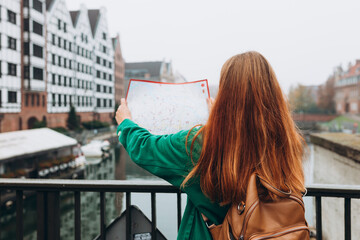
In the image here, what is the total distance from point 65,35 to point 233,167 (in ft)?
104

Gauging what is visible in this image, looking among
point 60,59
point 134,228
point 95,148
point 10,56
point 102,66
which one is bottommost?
point 95,148

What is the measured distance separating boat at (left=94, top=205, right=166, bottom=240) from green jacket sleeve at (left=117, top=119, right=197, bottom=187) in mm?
561

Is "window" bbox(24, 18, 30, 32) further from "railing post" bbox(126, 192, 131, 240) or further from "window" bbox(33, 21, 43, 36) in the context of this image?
"railing post" bbox(126, 192, 131, 240)

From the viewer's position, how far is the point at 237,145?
0.99 m

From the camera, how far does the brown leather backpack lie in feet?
2.97

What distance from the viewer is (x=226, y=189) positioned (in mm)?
968

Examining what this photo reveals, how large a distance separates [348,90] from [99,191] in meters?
61.4

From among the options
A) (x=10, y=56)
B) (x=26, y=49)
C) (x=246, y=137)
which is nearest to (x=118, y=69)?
(x=26, y=49)

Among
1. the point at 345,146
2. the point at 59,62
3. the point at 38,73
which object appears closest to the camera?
the point at 345,146

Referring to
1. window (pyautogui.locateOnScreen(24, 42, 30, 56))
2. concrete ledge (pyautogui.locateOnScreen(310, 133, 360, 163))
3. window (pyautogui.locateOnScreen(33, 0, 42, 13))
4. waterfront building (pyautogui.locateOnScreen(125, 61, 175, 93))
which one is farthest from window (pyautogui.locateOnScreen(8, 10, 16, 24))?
waterfront building (pyautogui.locateOnScreen(125, 61, 175, 93))

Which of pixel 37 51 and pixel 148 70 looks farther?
pixel 148 70

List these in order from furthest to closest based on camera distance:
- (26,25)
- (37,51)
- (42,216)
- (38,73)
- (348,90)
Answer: (348,90)
(38,73)
(37,51)
(26,25)
(42,216)

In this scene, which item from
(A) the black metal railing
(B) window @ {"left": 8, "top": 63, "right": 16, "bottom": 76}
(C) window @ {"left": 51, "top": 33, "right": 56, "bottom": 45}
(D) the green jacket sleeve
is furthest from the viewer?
(C) window @ {"left": 51, "top": 33, "right": 56, "bottom": 45}

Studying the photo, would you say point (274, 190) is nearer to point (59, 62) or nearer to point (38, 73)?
point (38, 73)
